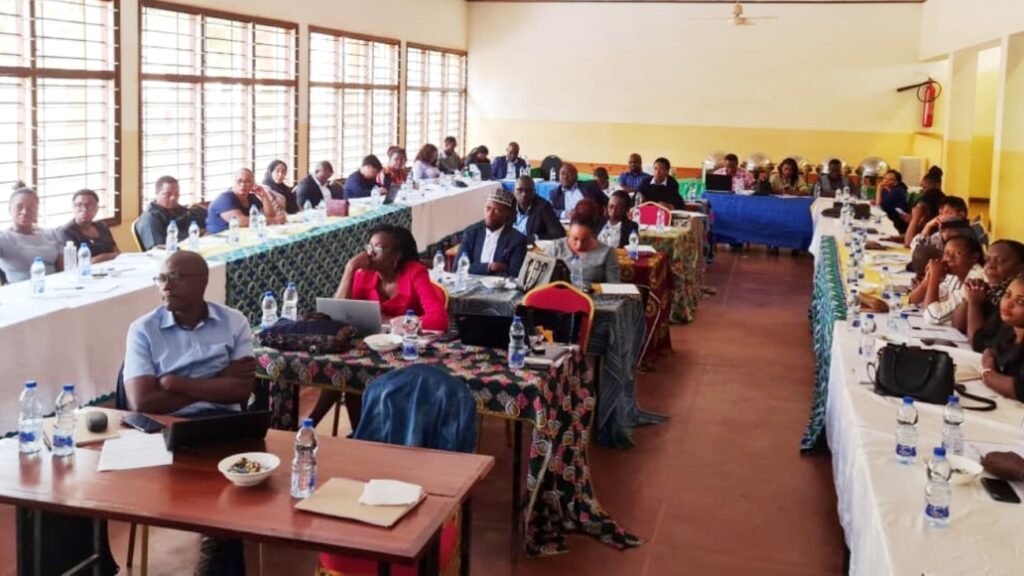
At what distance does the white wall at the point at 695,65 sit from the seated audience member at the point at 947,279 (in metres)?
11.9

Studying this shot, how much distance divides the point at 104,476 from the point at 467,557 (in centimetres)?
136

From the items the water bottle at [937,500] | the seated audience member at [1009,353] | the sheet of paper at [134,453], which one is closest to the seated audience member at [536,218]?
the seated audience member at [1009,353]

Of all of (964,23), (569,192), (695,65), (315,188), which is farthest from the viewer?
(695,65)

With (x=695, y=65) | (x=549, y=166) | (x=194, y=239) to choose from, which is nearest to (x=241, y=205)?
(x=194, y=239)

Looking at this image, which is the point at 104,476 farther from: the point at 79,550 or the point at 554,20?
the point at 554,20

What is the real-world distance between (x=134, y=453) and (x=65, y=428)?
0.81 ft

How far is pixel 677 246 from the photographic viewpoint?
9.95 m

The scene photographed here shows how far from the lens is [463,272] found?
24.1 ft

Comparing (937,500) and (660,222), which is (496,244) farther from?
(937,500)

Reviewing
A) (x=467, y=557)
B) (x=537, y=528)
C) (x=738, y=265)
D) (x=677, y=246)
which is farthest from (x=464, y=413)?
(x=738, y=265)

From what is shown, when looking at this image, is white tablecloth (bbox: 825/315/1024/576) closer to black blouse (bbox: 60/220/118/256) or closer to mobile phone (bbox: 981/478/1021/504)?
mobile phone (bbox: 981/478/1021/504)

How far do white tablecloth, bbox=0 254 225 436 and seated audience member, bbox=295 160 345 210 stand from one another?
4.55m

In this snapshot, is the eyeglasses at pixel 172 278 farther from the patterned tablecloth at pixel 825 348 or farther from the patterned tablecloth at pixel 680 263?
the patterned tablecloth at pixel 680 263

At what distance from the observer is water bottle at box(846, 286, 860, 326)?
6063 millimetres
